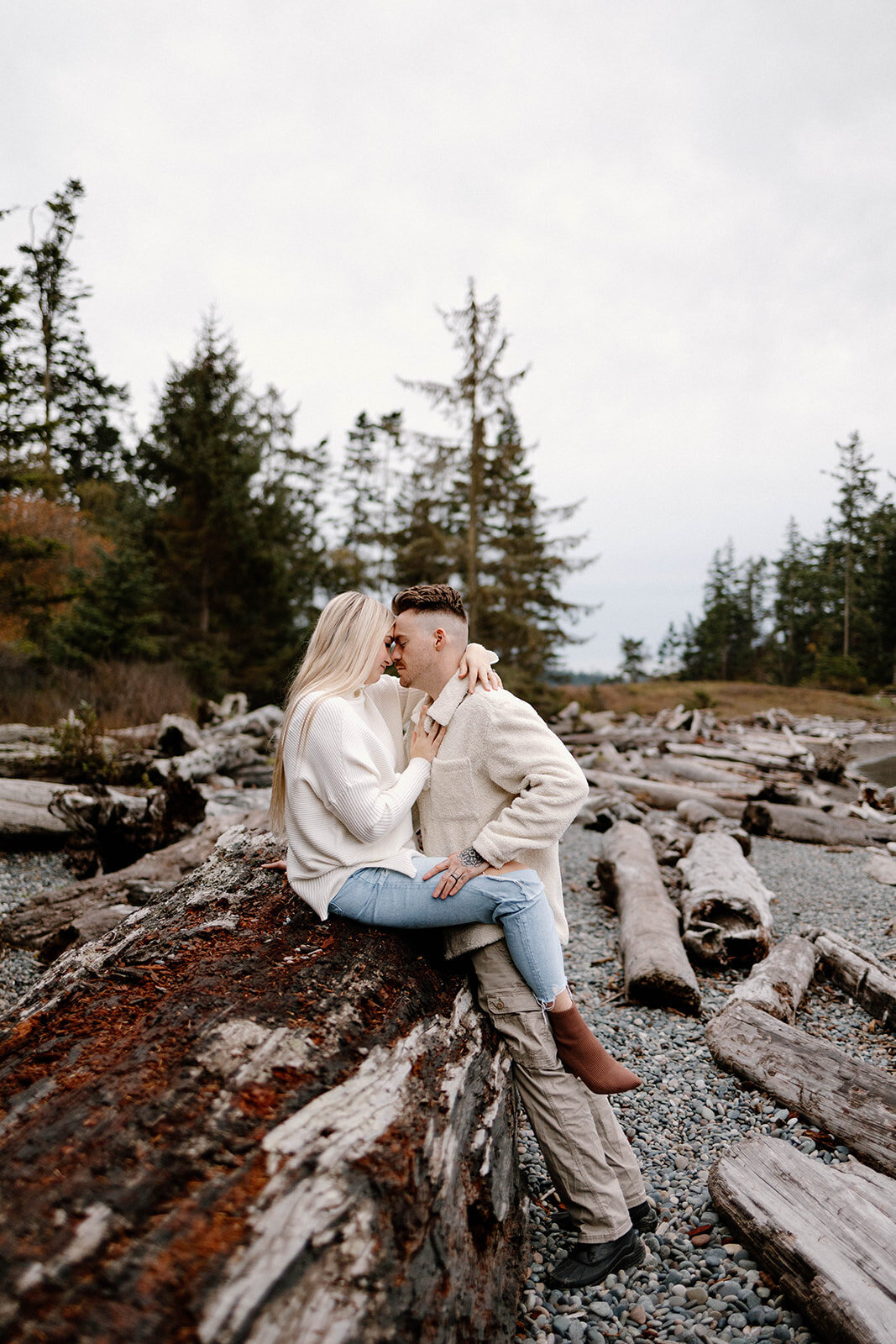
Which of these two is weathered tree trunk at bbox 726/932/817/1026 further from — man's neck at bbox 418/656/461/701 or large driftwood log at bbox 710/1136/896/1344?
man's neck at bbox 418/656/461/701

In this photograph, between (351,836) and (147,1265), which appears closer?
(147,1265)

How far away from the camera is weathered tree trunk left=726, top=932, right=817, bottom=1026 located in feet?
14.6

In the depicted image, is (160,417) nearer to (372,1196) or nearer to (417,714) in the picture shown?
(417,714)

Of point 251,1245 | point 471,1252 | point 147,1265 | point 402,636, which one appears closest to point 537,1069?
point 471,1252

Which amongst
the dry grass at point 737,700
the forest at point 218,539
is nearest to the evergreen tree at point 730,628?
the dry grass at point 737,700

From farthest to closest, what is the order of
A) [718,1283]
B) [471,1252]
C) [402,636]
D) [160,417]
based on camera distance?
[160,417] < [402,636] < [718,1283] < [471,1252]

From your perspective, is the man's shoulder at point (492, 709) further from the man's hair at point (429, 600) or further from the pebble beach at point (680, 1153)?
the pebble beach at point (680, 1153)

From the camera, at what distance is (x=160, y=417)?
2427 cm

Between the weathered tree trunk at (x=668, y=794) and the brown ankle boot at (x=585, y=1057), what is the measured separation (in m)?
10.1

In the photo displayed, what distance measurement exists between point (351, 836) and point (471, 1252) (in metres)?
1.37

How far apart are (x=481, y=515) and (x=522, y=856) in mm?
20460

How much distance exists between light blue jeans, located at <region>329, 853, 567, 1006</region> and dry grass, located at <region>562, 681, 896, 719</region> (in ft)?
93.2

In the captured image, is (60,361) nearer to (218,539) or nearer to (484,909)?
(218,539)

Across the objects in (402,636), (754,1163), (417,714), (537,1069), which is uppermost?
(402,636)
